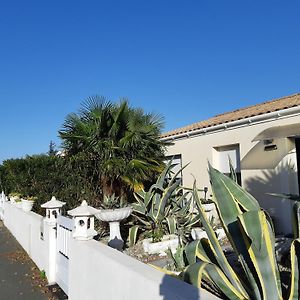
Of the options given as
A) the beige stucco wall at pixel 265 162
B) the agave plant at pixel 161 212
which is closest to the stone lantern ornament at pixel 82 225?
the agave plant at pixel 161 212

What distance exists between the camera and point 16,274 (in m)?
10.6

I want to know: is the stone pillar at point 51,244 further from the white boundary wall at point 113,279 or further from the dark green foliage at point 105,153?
the dark green foliage at point 105,153

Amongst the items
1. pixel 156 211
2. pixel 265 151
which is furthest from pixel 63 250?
pixel 265 151

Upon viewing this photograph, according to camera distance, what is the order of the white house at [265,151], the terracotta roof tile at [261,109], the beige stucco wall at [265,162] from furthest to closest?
1. the terracotta roof tile at [261,109]
2. the beige stucco wall at [265,162]
3. the white house at [265,151]

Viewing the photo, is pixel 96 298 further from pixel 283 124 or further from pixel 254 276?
pixel 283 124

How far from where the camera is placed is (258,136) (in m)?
12.2

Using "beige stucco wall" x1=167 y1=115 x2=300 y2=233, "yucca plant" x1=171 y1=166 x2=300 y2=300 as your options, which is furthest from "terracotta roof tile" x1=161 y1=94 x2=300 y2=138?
"yucca plant" x1=171 y1=166 x2=300 y2=300

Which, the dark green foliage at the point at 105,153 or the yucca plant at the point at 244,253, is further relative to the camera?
the dark green foliage at the point at 105,153

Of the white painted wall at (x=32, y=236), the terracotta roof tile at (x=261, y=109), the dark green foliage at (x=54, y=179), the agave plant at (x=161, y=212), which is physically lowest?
the white painted wall at (x=32, y=236)

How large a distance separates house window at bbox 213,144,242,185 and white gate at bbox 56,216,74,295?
7849mm

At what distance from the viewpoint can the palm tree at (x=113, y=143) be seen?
12805 mm

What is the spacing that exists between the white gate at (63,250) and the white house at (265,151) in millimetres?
7410

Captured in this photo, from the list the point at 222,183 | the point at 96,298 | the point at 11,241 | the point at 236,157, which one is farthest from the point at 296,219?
the point at 11,241

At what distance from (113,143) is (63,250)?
17.7 feet
